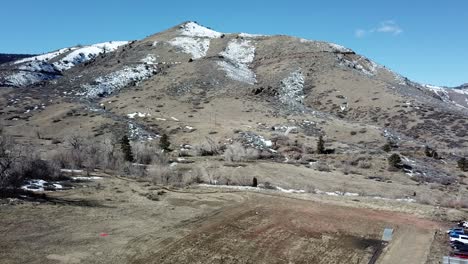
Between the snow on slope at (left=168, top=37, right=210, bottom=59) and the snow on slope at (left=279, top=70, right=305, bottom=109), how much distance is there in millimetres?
30495

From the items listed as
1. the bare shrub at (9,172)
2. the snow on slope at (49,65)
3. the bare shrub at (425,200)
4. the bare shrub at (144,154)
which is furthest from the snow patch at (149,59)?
the bare shrub at (425,200)

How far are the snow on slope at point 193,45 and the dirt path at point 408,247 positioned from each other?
103740mm

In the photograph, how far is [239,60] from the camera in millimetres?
125750

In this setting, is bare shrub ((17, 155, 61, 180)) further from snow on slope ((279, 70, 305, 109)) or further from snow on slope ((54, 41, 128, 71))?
snow on slope ((54, 41, 128, 71))

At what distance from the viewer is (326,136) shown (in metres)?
70.2

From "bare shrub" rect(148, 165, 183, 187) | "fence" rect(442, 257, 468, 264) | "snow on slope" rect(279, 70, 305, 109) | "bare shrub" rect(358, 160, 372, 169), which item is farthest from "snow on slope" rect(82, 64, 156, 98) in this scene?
"fence" rect(442, 257, 468, 264)

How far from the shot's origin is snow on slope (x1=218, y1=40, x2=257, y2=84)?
108812 millimetres

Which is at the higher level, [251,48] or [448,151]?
[251,48]

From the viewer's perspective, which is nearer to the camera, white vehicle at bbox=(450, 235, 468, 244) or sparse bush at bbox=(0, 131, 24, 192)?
white vehicle at bbox=(450, 235, 468, 244)

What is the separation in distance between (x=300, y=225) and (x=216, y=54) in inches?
4006

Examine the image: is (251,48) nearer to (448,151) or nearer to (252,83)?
(252,83)

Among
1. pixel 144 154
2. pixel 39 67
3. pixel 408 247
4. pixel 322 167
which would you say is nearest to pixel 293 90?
pixel 322 167

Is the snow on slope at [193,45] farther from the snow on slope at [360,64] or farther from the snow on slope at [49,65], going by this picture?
the snow on slope at [360,64]

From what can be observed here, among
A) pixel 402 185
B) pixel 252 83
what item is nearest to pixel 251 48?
pixel 252 83
